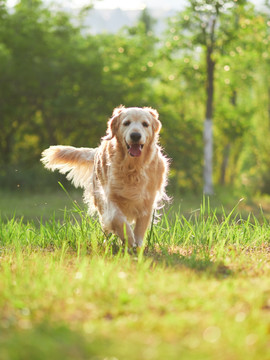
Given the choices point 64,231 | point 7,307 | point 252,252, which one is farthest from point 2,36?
point 7,307

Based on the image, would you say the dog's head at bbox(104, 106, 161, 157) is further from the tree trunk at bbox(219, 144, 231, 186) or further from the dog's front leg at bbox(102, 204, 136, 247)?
the tree trunk at bbox(219, 144, 231, 186)

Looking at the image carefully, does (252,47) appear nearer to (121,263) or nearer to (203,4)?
(203,4)

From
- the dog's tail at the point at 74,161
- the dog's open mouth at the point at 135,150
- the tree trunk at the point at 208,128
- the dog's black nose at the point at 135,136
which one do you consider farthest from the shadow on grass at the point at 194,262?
the tree trunk at the point at 208,128

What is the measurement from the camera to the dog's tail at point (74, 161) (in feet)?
21.8

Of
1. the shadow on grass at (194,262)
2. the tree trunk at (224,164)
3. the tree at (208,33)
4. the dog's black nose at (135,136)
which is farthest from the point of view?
the tree trunk at (224,164)

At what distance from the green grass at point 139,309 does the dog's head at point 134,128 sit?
3.67 ft

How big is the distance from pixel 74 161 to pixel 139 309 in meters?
4.09

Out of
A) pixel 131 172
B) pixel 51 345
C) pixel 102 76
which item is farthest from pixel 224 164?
pixel 51 345

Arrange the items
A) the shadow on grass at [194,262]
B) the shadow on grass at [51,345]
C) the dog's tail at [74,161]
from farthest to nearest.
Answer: the dog's tail at [74,161] < the shadow on grass at [194,262] < the shadow on grass at [51,345]

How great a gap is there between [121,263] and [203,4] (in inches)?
452

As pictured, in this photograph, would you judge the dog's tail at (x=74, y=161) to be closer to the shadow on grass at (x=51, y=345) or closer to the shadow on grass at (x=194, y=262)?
the shadow on grass at (x=194, y=262)

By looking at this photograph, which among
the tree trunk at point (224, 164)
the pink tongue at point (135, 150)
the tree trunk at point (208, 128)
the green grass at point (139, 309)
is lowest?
the tree trunk at point (224, 164)

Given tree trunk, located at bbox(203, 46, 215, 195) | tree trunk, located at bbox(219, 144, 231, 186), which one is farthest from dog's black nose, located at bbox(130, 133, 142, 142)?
tree trunk, located at bbox(219, 144, 231, 186)

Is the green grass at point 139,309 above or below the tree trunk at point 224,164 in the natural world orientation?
above
